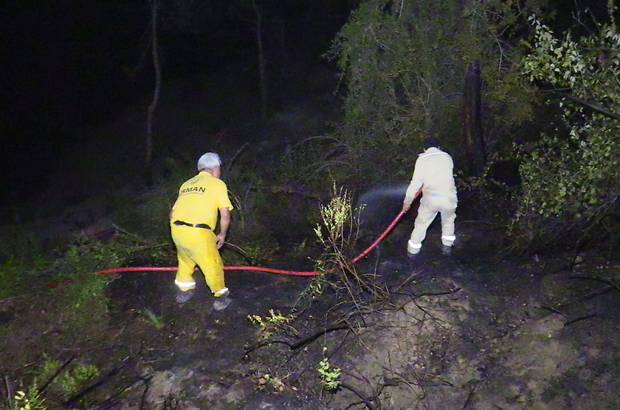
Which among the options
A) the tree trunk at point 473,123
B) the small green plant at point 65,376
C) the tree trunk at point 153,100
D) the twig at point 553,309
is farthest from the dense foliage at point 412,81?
the tree trunk at point 153,100

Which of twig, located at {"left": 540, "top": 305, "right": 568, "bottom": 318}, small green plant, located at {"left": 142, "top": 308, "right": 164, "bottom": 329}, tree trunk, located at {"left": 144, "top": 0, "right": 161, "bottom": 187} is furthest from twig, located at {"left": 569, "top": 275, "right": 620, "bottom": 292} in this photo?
tree trunk, located at {"left": 144, "top": 0, "right": 161, "bottom": 187}

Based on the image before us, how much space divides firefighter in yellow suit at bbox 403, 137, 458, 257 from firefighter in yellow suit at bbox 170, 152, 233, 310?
2096 mm

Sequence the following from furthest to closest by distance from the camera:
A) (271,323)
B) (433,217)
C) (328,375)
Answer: (433,217) < (271,323) < (328,375)

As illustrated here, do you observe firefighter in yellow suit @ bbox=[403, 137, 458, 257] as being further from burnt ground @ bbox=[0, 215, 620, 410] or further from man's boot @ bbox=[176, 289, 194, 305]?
man's boot @ bbox=[176, 289, 194, 305]

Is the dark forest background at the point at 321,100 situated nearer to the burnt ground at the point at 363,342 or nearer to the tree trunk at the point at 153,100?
the tree trunk at the point at 153,100

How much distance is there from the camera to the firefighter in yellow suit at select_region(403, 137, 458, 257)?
5.54 metres

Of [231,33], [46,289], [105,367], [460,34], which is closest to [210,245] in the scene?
[105,367]

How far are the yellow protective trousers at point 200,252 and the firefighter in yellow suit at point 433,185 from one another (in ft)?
7.15

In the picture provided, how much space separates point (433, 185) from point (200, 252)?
8.46 ft

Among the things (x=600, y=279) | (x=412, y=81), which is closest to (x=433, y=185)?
(x=600, y=279)

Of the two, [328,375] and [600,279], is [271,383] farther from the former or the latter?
[600,279]

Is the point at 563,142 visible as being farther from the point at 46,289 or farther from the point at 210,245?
the point at 46,289

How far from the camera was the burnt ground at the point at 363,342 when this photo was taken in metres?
4.04

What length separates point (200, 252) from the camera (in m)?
4.89
